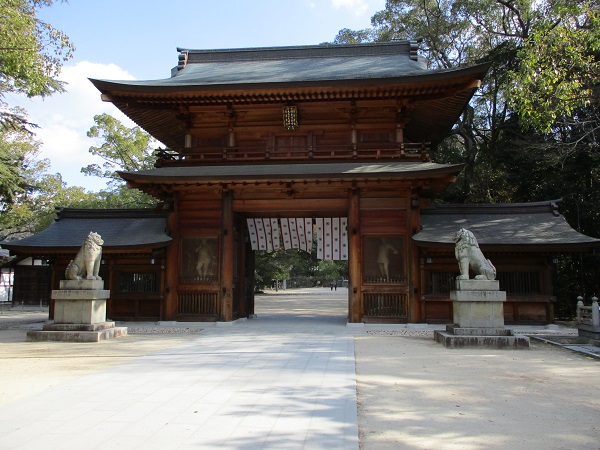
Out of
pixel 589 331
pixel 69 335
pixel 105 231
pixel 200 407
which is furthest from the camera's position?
pixel 105 231

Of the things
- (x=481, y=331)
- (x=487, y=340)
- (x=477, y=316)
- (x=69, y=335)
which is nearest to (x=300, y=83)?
(x=477, y=316)

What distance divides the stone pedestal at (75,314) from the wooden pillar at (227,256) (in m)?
3.89

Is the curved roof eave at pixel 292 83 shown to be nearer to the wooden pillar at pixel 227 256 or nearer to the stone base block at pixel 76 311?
the wooden pillar at pixel 227 256

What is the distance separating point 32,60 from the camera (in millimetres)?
11492

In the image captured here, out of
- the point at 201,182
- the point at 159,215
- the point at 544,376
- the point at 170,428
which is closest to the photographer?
the point at 170,428

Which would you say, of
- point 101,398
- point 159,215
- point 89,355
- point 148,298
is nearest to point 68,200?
point 159,215

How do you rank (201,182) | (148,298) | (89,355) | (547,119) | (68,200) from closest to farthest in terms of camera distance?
(89,355) → (547,119) → (201,182) → (148,298) → (68,200)

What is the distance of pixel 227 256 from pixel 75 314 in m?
4.85

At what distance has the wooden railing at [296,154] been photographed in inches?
611

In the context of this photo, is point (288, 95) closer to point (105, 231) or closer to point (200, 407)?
point (105, 231)

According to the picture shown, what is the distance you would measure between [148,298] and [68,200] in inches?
902

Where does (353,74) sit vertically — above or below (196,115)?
above

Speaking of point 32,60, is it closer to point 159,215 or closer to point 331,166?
point 159,215

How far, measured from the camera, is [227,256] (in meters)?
15.1
